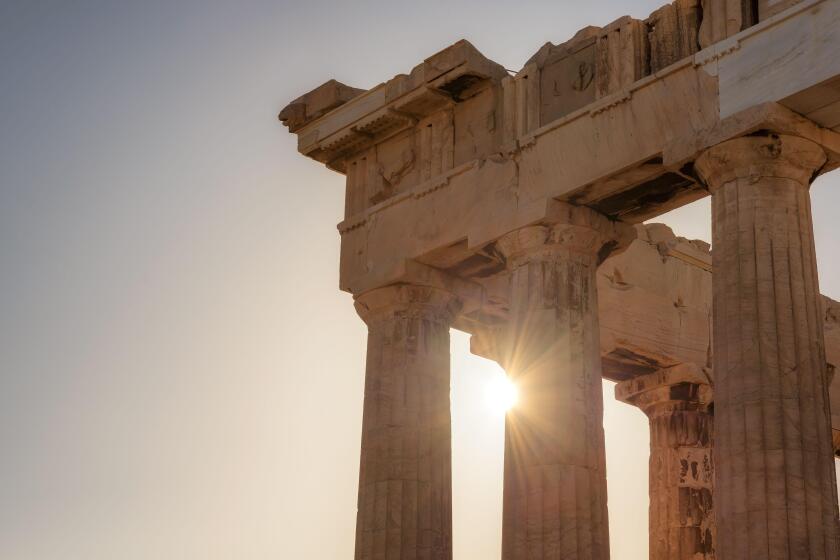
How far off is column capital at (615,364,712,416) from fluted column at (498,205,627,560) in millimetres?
7680

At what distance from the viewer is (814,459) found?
20031mm

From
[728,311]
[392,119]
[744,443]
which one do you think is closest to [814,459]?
[744,443]

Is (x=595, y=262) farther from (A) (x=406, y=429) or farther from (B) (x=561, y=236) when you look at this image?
(A) (x=406, y=429)

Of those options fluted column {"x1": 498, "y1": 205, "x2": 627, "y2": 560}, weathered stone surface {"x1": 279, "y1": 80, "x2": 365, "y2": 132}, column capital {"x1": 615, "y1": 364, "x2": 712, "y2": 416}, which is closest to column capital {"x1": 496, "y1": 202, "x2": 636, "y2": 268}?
Result: fluted column {"x1": 498, "y1": 205, "x2": 627, "y2": 560}

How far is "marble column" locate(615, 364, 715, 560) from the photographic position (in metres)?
32.0

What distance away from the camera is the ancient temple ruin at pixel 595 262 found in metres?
20.7

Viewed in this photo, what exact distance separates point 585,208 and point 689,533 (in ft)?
31.8

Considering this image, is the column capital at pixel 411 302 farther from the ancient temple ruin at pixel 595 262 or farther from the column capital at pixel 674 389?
the column capital at pixel 674 389

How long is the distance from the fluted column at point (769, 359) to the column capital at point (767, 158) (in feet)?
0.05

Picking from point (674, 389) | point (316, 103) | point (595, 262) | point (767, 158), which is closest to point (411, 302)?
point (595, 262)

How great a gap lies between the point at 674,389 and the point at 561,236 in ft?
29.7

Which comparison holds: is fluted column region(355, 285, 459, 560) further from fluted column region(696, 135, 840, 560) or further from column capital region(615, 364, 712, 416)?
fluted column region(696, 135, 840, 560)

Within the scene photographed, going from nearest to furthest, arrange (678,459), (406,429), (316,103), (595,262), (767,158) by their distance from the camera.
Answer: (767,158) → (595,262) → (406,429) → (316,103) → (678,459)

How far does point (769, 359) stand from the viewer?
2059 cm
